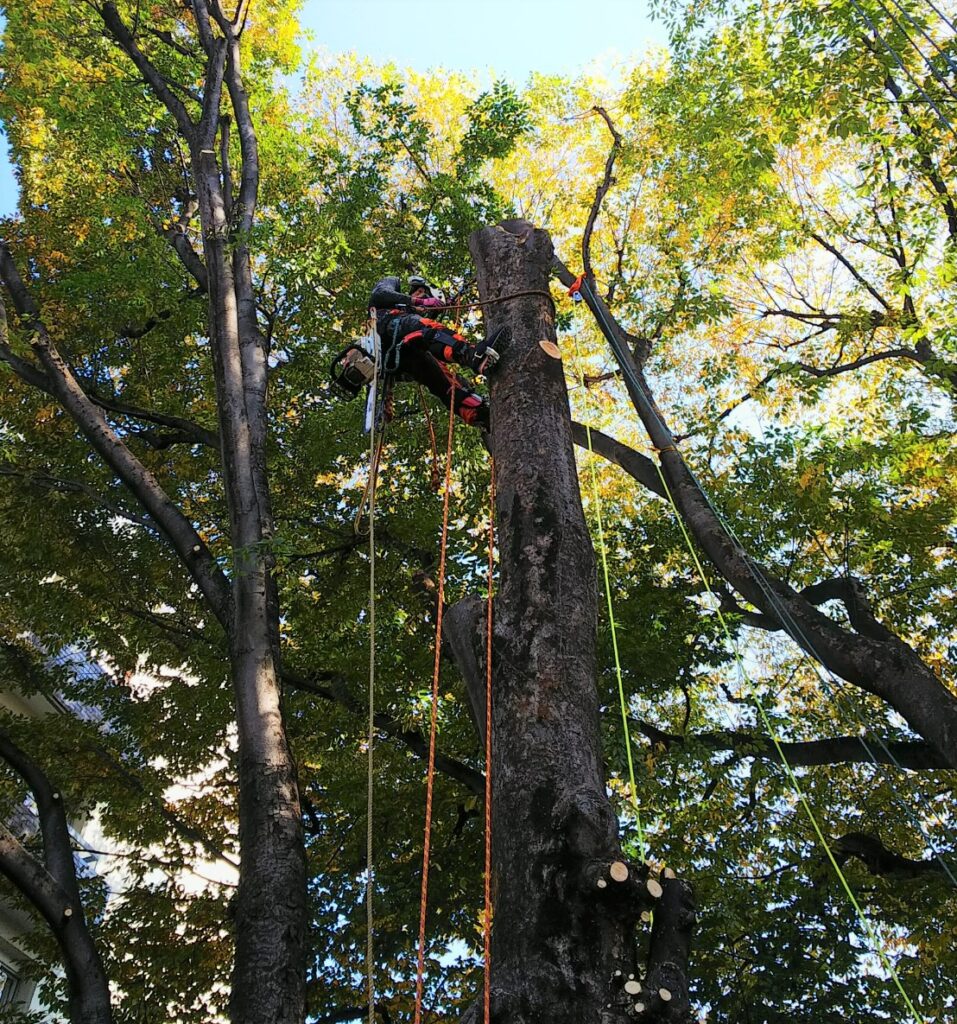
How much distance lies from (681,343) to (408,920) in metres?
Result: 7.56

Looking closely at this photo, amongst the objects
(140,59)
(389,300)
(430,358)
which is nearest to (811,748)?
(430,358)

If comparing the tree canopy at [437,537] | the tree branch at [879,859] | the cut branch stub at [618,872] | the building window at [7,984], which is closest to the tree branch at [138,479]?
the tree canopy at [437,537]

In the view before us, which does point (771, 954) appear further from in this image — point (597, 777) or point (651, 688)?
point (597, 777)

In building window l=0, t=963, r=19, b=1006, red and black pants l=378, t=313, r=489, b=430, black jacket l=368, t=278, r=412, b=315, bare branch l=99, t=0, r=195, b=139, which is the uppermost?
bare branch l=99, t=0, r=195, b=139

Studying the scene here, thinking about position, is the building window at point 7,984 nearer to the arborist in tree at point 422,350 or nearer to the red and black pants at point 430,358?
the arborist in tree at point 422,350

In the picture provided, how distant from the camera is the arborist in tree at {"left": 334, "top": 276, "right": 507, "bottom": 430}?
17.3 feet

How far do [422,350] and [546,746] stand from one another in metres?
3.26

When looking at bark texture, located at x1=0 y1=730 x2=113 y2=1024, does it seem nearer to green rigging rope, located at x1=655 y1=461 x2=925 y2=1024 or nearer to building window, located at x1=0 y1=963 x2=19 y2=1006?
green rigging rope, located at x1=655 y1=461 x2=925 y2=1024

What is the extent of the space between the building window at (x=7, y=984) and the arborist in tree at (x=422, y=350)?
356 inches

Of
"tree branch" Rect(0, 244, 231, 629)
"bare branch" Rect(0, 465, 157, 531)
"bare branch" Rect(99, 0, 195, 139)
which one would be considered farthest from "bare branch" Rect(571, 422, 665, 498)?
"bare branch" Rect(99, 0, 195, 139)

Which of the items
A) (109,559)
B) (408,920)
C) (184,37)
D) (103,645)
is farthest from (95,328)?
(408,920)

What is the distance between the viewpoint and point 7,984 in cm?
1043

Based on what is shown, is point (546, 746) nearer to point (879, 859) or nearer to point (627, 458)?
point (627, 458)

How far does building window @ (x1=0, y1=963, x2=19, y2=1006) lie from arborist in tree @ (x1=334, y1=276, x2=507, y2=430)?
356 inches
